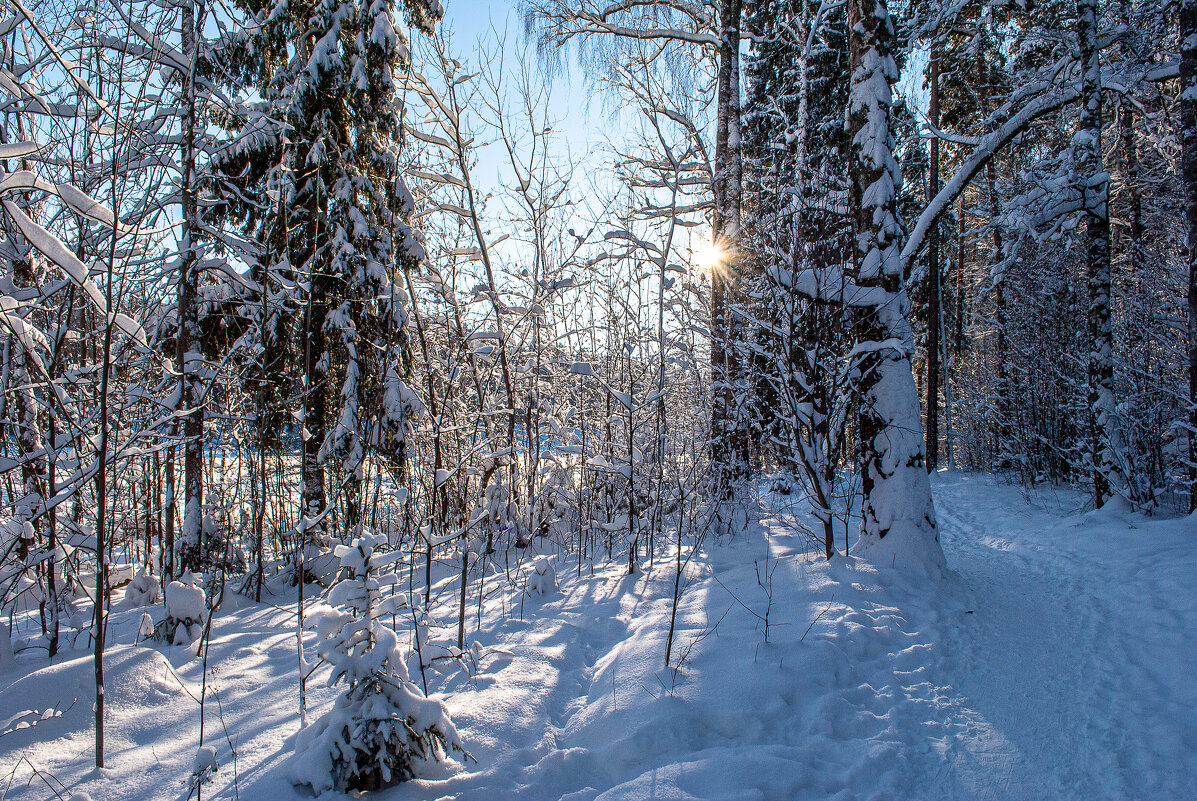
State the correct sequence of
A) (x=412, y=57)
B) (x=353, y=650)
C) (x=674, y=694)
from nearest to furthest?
(x=353, y=650) < (x=674, y=694) < (x=412, y=57)

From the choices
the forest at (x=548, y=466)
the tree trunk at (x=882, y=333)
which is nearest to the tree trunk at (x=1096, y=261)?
the forest at (x=548, y=466)

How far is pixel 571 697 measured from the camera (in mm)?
2789

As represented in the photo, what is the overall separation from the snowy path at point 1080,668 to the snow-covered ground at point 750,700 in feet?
0.04

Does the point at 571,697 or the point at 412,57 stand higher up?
the point at 412,57

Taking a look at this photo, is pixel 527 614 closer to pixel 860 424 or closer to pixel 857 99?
pixel 860 424

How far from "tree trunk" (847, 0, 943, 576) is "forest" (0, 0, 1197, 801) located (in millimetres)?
32

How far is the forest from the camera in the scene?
84.7 inches

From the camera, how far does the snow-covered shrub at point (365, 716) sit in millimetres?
1896

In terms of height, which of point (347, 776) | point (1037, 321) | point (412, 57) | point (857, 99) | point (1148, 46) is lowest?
point (347, 776)

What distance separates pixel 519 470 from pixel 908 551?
3.58 metres

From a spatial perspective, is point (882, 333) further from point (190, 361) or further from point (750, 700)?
point (190, 361)

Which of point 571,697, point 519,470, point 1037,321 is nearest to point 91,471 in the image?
point 571,697

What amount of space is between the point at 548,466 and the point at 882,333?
375 cm

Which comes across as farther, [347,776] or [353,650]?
[353,650]
